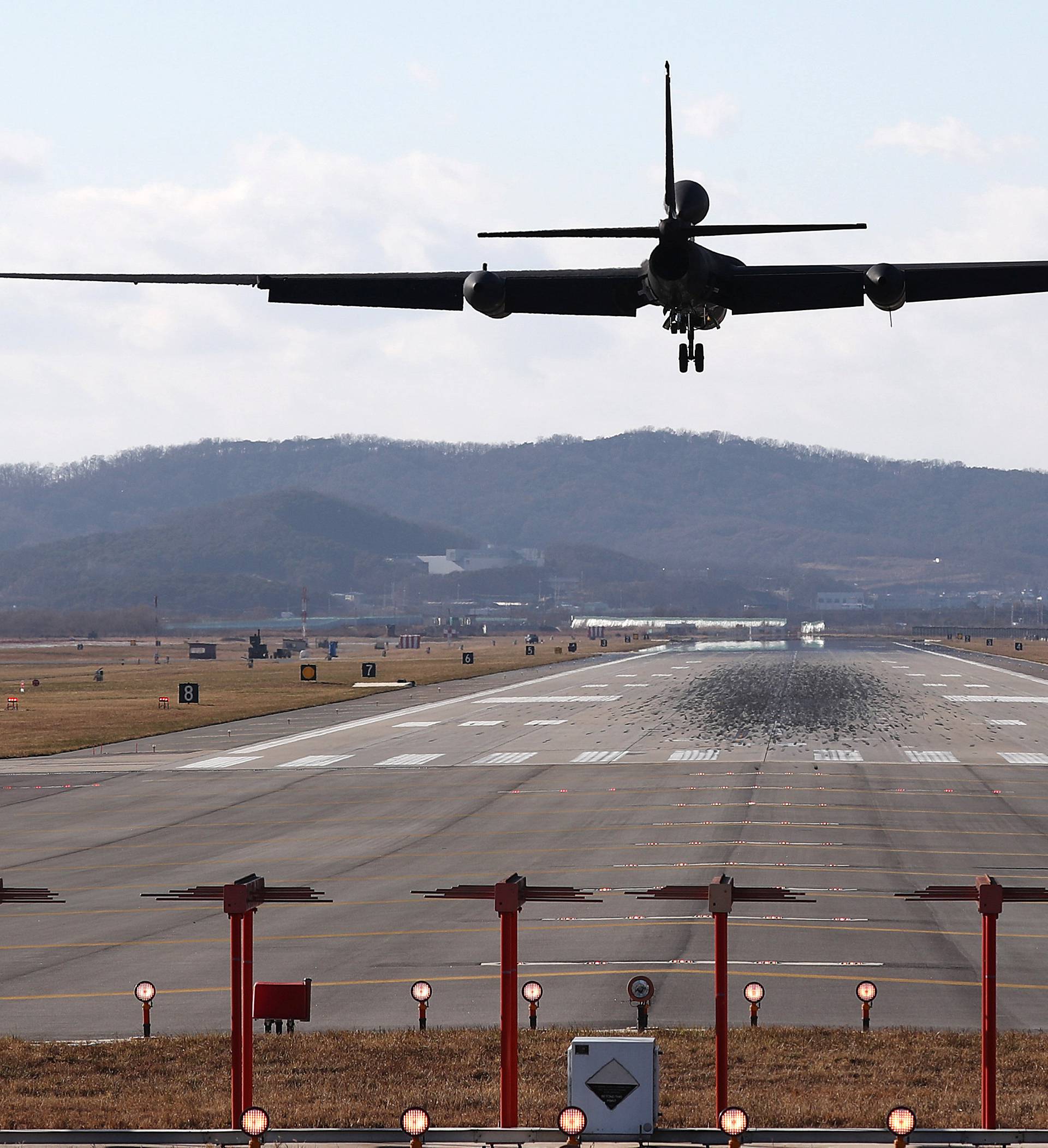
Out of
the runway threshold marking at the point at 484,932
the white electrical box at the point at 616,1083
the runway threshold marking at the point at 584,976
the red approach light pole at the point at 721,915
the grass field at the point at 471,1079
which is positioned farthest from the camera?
the runway threshold marking at the point at 484,932

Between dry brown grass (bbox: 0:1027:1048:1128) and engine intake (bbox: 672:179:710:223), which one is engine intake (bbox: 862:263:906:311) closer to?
engine intake (bbox: 672:179:710:223)

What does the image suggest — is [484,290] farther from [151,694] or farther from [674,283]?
[151,694]

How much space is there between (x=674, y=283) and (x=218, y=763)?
56.0 m

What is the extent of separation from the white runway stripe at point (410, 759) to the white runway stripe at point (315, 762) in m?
2.46

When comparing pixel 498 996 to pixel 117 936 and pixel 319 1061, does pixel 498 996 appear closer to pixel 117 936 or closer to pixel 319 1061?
pixel 319 1061

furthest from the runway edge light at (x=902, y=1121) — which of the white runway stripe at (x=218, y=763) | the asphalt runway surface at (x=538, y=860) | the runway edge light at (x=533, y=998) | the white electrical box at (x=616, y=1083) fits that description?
the white runway stripe at (x=218, y=763)

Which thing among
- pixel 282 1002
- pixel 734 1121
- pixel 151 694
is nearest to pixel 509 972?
pixel 734 1121

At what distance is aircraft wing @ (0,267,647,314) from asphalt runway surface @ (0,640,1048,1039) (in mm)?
12833

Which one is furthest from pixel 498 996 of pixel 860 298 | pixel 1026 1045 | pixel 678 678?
pixel 678 678

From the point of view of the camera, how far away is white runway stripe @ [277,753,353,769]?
6888 centimetres

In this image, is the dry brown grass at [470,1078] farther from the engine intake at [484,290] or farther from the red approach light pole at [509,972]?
the engine intake at [484,290]

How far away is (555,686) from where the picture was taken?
5182 inches

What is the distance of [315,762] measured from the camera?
233 feet

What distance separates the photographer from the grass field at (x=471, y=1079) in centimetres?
1961
